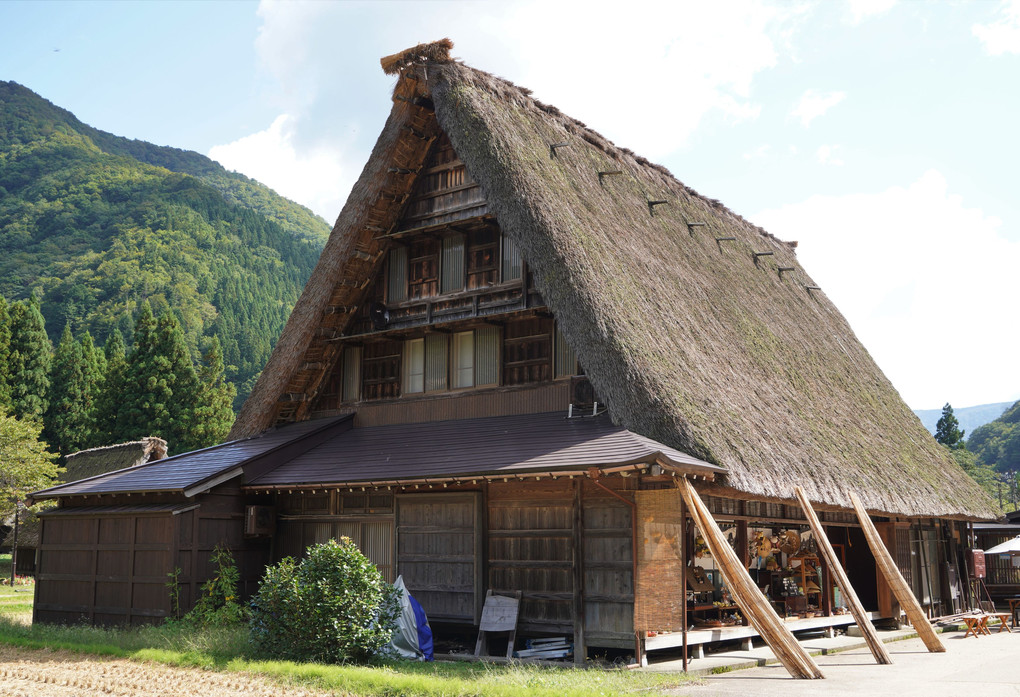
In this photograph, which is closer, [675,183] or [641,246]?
[641,246]

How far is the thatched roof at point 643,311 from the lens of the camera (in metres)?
13.5

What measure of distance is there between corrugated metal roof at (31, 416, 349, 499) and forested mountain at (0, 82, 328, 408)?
170 ft

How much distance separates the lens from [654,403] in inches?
503

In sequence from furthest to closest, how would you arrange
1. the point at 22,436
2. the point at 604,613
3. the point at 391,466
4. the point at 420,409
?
1. the point at 22,436
2. the point at 420,409
3. the point at 391,466
4. the point at 604,613

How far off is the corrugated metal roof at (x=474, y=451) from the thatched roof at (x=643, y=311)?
2.49 feet

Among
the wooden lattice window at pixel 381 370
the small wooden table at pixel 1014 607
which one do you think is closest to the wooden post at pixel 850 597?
the wooden lattice window at pixel 381 370

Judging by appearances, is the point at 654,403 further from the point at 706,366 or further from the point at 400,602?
the point at 400,602

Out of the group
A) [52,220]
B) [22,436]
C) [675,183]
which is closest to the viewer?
[675,183]

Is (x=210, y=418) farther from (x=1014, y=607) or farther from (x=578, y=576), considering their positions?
(x=578, y=576)

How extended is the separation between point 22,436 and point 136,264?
49.5 meters

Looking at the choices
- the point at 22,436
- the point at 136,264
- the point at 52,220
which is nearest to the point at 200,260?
the point at 136,264

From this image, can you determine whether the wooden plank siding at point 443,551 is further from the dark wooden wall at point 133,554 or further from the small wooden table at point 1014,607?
the small wooden table at point 1014,607

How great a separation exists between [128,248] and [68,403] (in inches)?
1291

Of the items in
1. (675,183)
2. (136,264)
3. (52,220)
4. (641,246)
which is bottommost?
(641,246)
